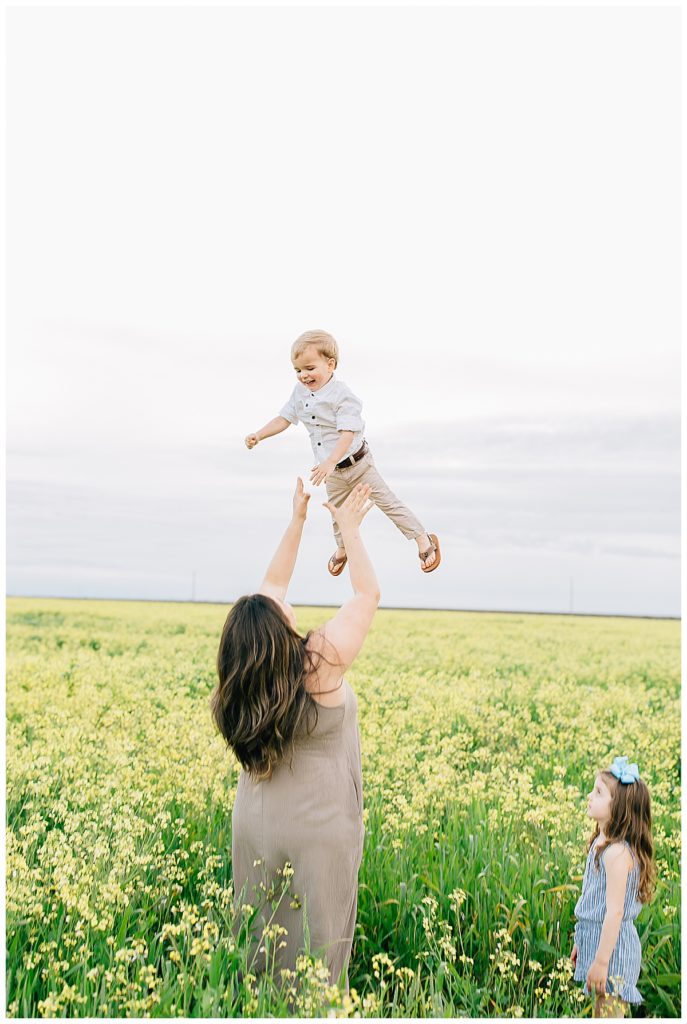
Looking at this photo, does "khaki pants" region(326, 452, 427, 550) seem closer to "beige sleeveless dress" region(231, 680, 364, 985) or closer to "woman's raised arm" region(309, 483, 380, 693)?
"woman's raised arm" region(309, 483, 380, 693)

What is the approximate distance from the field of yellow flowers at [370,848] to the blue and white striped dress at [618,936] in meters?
0.22

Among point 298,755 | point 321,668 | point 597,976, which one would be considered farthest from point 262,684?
point 597,976

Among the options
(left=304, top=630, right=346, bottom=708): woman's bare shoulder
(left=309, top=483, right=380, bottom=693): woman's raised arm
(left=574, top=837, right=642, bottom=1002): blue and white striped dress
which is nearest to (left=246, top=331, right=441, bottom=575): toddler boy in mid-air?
(left=309, top=483, right=380, bottom=693): woman's raised arm

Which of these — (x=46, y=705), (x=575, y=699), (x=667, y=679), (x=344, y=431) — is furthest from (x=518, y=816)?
(x=667, y=679)

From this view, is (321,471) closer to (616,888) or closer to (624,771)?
(624,771)

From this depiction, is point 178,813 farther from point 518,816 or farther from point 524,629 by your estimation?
point 524,629

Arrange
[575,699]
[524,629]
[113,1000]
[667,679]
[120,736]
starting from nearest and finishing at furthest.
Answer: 1. [113,1000]
2. [120,736]
3. [575,699]
4. [667,679]
5. [524,629]

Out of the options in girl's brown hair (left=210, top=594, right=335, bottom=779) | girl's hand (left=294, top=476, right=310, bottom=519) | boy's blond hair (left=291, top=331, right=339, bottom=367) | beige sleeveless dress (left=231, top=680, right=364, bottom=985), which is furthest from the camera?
girl's hand (left=294, top=476, right=310, bottom=519)

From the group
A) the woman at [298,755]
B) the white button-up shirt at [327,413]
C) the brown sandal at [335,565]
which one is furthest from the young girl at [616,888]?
the white button-up shirt at [327,413]

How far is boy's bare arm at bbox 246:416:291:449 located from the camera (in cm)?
472

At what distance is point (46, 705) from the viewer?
10125 mm

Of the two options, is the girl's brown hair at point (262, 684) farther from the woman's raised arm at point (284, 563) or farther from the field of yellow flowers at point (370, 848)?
the field of yellow flowers at point (370, 848)

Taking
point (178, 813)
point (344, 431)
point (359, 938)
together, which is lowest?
point (359, 938)

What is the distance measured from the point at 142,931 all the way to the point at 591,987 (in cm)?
246
